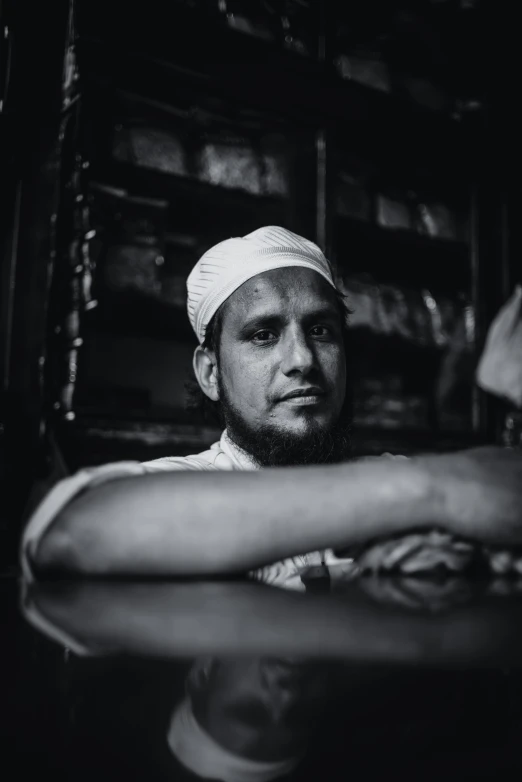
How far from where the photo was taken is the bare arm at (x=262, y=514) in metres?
0.47

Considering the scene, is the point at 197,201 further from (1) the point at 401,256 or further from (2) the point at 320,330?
(2) the point at 320,330

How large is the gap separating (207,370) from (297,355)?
309 mm

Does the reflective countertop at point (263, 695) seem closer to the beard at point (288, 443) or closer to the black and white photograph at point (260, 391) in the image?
the black and white photograph at point (260, 391)

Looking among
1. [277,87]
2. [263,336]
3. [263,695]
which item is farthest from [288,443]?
[277,87]

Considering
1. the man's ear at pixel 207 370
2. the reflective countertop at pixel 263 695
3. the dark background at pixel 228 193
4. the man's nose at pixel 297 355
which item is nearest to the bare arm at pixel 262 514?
the reflective countertop at pixel 263 695

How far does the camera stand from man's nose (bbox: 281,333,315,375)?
108 centimetres

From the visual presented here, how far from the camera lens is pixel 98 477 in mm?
570

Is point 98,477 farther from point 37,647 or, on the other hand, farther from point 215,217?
point 215,217

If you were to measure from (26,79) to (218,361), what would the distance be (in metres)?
1.15

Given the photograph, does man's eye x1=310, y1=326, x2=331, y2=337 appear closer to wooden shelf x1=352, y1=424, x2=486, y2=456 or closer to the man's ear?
the man's ear

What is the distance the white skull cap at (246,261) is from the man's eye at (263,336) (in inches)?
4.0

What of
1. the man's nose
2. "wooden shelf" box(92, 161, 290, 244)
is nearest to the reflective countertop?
the man's nose

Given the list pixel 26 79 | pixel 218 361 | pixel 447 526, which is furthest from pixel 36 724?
pixel 26 79

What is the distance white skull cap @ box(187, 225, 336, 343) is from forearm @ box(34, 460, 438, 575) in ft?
2.45
